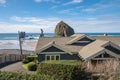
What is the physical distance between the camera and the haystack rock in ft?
262

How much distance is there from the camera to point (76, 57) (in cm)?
3659

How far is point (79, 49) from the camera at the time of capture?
3750 centimetres

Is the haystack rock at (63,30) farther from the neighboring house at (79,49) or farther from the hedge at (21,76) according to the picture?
the hedge at (21,76)

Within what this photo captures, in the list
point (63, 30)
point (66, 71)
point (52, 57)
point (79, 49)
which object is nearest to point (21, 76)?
point (66, 71)

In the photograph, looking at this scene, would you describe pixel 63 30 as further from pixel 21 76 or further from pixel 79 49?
pixel 21 76

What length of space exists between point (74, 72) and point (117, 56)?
9.07 m

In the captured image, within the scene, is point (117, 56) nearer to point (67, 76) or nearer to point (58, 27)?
point (67, 76)

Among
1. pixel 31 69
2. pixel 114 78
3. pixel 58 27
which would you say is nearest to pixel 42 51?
pixel 31 69

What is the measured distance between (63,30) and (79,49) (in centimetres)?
4317

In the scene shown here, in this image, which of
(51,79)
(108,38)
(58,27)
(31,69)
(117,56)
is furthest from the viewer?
(58,27)

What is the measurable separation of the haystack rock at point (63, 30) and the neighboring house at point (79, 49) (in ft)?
126

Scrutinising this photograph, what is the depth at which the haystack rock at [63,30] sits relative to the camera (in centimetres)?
8000

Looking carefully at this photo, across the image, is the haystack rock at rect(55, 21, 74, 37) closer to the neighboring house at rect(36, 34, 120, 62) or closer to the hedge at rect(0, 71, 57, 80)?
the neighboring house at rect(36, 34, 120, 62)

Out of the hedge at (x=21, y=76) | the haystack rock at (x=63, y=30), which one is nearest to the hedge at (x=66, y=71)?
the hedge at (x=21, y=76)
